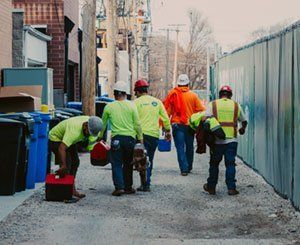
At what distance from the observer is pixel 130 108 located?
12.5m

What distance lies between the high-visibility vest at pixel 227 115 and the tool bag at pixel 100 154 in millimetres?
1756

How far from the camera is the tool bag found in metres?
12.7

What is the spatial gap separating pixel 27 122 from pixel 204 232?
13.2 feet

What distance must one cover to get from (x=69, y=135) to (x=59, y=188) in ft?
2.91

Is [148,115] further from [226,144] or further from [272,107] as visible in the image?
[272,107]

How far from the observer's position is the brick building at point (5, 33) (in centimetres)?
1861

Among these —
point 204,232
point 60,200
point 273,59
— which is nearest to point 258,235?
point 204,232

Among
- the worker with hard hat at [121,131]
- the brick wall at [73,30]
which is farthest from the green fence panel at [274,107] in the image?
the brick wall at [73,30]

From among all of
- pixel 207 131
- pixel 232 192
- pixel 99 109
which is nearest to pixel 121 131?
pixel 207 131

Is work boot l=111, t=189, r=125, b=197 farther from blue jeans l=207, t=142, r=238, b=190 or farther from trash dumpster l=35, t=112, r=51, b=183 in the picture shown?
trash dumpster l=35, t=112, r=51, b=183

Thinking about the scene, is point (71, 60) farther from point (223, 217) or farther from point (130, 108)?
point (223, 217)

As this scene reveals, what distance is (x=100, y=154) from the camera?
42.0ft

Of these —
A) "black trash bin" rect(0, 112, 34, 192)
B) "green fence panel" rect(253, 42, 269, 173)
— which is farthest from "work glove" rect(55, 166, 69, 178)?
"green fence panel" rect(253, 42, 269, 173)

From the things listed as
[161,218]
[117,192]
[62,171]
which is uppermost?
[62,171]
